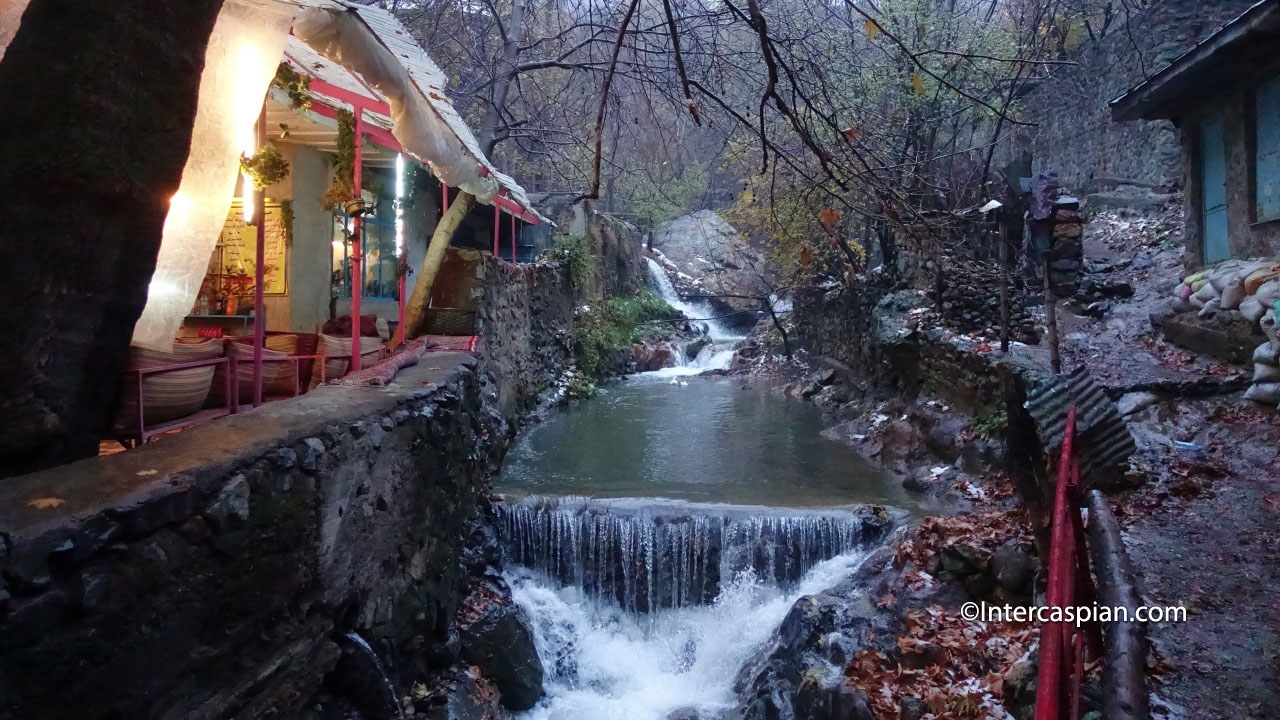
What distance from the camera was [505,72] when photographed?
12297mm

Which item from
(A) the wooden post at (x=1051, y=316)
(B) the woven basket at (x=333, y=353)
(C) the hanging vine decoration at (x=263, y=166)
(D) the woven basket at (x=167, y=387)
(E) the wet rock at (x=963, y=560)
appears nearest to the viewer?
(D) the woven basket at (x=167, y=387)

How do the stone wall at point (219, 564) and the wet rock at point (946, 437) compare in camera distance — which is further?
the wet rock at point (946, 437)

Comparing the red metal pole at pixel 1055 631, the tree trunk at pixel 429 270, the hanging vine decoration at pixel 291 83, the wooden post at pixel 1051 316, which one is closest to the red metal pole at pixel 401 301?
the tree trunk at pixel 429 270

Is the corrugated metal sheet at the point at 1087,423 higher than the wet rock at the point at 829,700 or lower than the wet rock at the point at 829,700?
higher

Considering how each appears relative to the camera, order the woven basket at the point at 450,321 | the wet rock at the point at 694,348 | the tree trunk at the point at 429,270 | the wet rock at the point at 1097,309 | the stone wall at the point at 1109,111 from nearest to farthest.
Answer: the tree trunk at the point at 429,270 < the woven basket at the point at 450,321 < the wet rock at the point at 1097,309 < the stone wall at the point at 1109,111 < the wet rock at the point at 694,348

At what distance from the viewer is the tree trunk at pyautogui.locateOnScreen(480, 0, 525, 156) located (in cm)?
1233

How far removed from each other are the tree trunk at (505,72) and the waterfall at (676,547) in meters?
7.67

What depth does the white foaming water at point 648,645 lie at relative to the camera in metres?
6.43

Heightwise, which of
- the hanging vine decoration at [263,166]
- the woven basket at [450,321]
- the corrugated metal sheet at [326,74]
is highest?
the corrugated metal sheet at [326,74]

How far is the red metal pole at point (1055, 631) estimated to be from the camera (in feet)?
5.15

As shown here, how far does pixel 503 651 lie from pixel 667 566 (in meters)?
2.15

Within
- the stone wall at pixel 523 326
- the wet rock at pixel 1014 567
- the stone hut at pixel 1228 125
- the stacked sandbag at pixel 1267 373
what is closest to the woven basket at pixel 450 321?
the stone wall at pixel 523 326

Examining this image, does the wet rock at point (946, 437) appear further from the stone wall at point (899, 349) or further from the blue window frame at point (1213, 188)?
the blue window frame at point (1213, 188)

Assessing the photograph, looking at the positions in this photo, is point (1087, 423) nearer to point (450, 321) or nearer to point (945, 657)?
point (945, 657)
